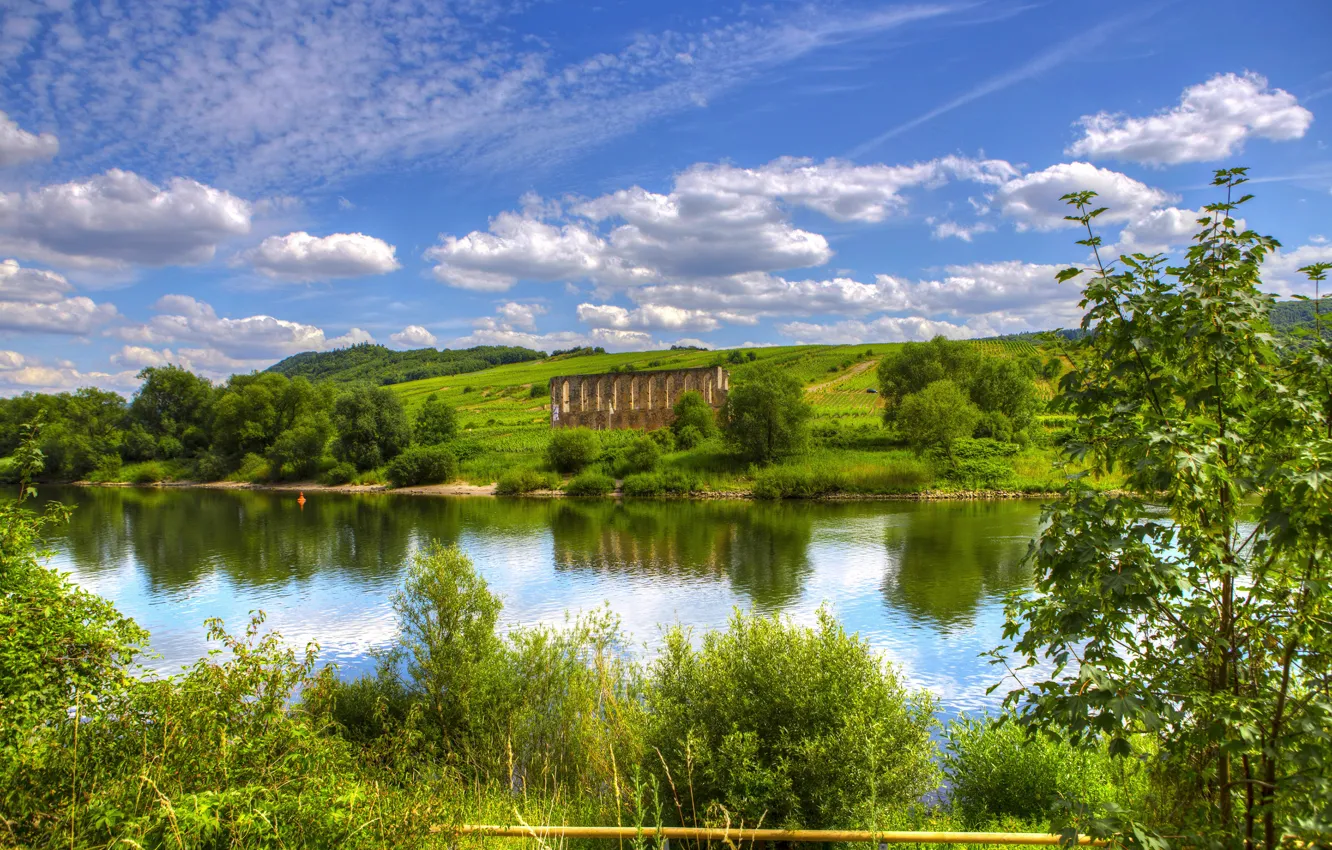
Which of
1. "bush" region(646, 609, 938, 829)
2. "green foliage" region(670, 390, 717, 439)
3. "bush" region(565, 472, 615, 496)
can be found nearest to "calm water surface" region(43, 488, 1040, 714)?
Answer: "bush" region(646, 609, 938, 829)

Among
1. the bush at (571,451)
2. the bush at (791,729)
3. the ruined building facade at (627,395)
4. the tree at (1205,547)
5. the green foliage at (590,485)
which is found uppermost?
the ruined building facade at (627,395)

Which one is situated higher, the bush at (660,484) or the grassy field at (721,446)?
the grassy field at (721,446)

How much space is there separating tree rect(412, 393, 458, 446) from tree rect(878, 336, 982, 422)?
43740 mm

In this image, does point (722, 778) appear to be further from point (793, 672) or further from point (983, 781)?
point (983, 781)

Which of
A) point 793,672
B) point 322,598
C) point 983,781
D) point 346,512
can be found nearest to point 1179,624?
point 793,672

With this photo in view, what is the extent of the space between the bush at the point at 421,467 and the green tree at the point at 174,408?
34720 mm

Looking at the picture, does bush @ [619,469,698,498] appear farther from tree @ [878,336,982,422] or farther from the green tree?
the green tree

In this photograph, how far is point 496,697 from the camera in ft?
41.2

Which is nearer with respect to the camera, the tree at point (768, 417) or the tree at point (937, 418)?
the tree at point (937, 418)

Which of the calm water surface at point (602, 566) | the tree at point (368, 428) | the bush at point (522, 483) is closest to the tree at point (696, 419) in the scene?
the bush at point (522, 483)

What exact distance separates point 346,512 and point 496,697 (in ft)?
146

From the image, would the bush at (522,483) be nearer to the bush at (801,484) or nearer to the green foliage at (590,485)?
the green foliage at (590,485)

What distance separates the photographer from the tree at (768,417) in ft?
191

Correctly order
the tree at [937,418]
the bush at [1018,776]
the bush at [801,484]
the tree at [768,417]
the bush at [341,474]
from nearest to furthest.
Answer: the bush at [1018,776] < the bush at [801,484] < the tree at [937,418] < the tree at [768,417] < the bush at [341,474]
